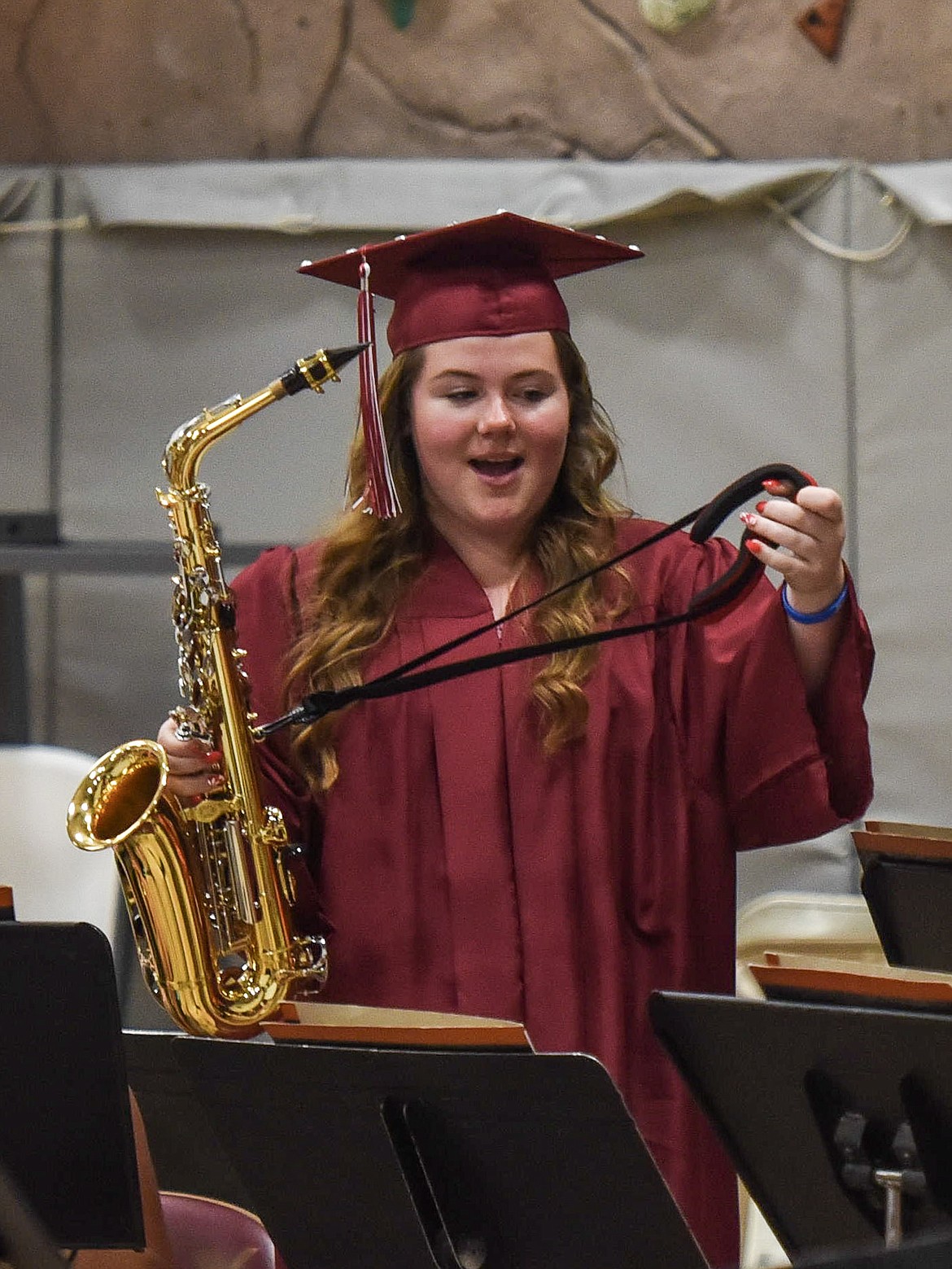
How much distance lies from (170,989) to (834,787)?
1.02 metres

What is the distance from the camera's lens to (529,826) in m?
2.43

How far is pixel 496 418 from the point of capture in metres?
2.44

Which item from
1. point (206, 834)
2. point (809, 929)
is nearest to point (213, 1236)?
point (206, 834)

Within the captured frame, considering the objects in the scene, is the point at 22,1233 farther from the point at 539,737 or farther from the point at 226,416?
the point at 226,416

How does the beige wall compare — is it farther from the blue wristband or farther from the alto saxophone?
the blue wristband

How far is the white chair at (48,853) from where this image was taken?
337 centimetres

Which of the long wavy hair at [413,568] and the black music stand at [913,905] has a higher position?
the long wavy hair at [413,568]

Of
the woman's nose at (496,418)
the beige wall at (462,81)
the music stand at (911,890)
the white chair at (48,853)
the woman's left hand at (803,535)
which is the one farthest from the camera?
the beige wall at (462,81)

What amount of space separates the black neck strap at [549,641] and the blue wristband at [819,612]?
2.9 inches

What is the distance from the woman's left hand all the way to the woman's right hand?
2.74 ft

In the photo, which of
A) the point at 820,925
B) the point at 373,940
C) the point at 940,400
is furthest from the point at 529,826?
the point at 940,400

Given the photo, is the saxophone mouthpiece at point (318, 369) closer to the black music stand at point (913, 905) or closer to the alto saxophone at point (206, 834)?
the alto saxophone at point (206, 834)

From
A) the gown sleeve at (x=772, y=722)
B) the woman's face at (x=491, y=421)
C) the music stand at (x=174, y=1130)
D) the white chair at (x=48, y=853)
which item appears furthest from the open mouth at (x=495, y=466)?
the white chair at (x=48, y=853)

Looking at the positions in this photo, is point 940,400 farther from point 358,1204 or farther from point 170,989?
point 358,1204
